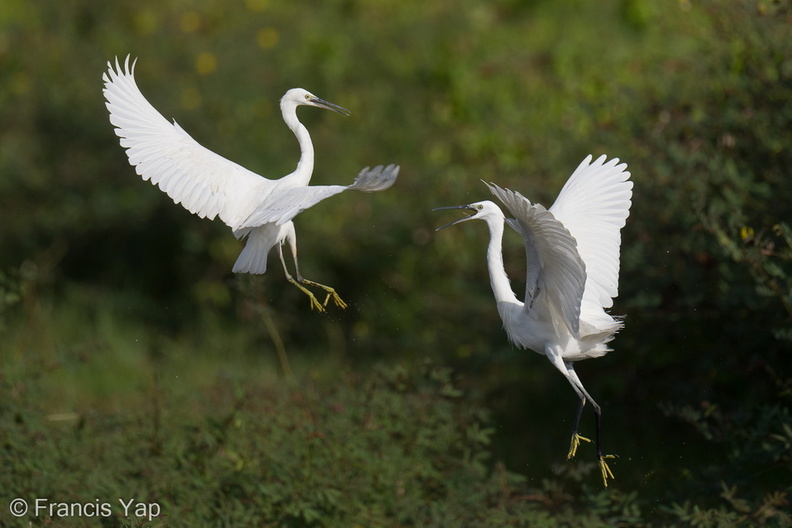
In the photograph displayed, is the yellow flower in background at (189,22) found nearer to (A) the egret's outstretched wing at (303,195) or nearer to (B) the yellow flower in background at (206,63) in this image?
(B) the yellow flower in background at (206,63)

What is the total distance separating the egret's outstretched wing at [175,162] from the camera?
4070 millimetres

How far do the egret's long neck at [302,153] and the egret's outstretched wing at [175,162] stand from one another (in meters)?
0.19

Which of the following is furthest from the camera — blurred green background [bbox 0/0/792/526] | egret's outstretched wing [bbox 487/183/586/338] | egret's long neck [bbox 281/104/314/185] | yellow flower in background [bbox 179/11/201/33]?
yellow flower in background [bbox 179/11/201/33]

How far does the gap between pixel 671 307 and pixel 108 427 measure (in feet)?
10.2

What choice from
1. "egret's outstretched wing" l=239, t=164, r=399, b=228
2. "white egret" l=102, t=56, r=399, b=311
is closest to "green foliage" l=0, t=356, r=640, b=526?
"white egret" l=102, t=56, r=399, b=311

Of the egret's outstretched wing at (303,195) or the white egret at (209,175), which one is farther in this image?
the white egret at (209,175)

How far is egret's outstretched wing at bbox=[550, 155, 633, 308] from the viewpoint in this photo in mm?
4465

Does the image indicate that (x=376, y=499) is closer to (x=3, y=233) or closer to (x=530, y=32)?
(x=530, y=32)

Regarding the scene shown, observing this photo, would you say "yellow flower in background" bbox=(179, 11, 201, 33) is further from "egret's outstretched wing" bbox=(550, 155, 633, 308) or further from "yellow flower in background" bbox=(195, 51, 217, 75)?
"egret's outstretched wing" bbox=(550, 155, 633, 308)

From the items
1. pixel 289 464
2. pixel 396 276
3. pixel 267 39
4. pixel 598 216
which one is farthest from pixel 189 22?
pixel 598 216

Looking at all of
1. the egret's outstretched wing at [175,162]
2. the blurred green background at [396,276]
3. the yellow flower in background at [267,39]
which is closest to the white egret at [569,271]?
the blurred green background at [396,276]

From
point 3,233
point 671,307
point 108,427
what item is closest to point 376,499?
point 108,427

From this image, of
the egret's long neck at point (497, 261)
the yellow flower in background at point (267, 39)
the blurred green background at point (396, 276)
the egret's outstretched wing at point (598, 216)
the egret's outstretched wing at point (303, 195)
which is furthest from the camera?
the yellow flower in background at point (267, 39)

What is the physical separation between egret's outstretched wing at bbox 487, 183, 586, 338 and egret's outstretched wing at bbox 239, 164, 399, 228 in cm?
34
